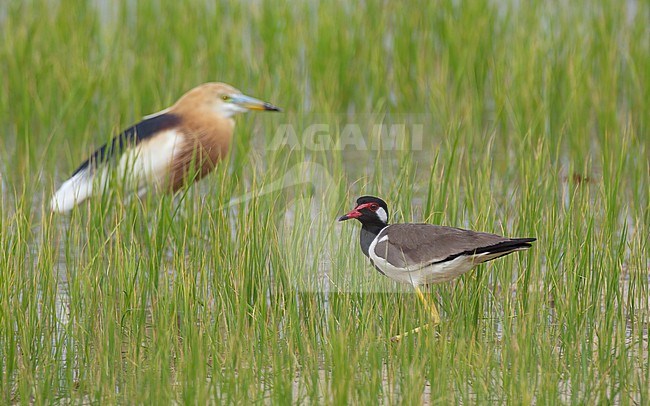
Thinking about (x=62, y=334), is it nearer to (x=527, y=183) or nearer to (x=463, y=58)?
(x=527, y=183)

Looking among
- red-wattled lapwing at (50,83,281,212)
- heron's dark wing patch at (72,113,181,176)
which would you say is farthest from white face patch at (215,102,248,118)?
heron's dark wing patch at (72,113,181,176)

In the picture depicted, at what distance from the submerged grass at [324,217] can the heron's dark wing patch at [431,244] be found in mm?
169

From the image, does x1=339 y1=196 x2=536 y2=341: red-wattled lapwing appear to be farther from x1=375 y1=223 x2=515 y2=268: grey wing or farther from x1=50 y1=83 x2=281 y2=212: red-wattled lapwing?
x1=50 y1=83 x2=281 y2=212: red-wattled lapwing

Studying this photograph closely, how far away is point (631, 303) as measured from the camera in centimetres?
453

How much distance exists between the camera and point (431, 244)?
4.02 meters

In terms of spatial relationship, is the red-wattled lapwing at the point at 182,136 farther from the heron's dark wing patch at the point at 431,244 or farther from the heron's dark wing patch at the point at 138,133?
the heron's dark wing patch at the point at 431,244

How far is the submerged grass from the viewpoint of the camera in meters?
3.72

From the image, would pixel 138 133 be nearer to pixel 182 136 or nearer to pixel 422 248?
pixel 182 136

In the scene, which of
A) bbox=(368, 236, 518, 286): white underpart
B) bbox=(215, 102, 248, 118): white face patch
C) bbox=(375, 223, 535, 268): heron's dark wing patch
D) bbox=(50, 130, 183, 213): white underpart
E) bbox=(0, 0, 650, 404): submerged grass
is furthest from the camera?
bbox=(215, 102, 248, 118): white face patch

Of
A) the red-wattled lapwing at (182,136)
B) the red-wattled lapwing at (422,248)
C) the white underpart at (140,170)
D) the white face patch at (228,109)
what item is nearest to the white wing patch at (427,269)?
the red-wattled lapwing at (422,248)

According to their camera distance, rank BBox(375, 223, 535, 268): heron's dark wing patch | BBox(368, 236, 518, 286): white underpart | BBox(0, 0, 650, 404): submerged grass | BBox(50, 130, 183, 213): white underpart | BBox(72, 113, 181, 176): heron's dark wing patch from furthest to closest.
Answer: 1. BBox(72, 113, 181, 176): heron's dark wing patch
2. BBox(50, 130, 183, 213): white underpart
3. BBox(368, 236, 518, 286): white underpart
4. BBox(375, 223, 535, 268): heron's dark wing patch
5. BBox(0, 0, 650, 404): submerged grass

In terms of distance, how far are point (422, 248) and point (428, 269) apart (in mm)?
77

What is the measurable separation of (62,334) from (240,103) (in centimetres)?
248

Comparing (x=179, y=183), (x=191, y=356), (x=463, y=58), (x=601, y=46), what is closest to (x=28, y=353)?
(x=191, y=356)
